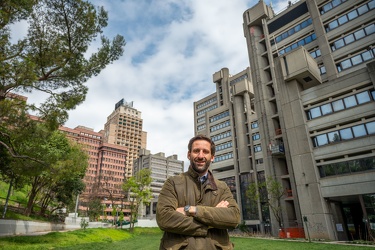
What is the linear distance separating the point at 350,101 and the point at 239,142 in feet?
125

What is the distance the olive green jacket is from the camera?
270cm

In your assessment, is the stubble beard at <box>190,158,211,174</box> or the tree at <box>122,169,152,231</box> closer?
the stubble beard at <box>190,158,211,174</box>

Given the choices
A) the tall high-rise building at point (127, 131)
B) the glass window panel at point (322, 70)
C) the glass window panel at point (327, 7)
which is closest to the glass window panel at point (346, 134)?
the glass window panel at point (322, 70)

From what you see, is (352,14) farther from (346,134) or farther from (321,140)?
(321,140)

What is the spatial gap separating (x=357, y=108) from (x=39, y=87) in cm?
3133

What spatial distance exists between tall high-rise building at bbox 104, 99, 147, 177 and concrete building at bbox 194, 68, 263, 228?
3165 inches

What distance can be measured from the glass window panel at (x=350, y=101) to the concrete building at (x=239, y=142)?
110ft

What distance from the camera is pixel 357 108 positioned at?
27703 millimetres

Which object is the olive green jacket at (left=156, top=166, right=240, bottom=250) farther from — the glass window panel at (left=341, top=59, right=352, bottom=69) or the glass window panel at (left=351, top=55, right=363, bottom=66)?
the glass window panel at (left=341, top=59, right=352, bottom=69)

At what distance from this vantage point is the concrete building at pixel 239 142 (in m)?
61.8

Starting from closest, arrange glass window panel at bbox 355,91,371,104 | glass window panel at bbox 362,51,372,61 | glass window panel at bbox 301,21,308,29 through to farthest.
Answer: glass window panel at bbox 355,91,371,104
glass window panel at bbox 362,51,372,61
glass window panel at bbox 301,21,308,29

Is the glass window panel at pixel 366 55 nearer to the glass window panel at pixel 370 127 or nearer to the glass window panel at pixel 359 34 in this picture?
the glass window panel at pixel 359 34

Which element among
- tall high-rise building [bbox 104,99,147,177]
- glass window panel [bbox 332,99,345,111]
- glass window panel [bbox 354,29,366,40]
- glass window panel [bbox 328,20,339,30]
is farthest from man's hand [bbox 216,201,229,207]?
tall high-rise building [bbox 104,99,147,177]

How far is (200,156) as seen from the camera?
10.3 feet
